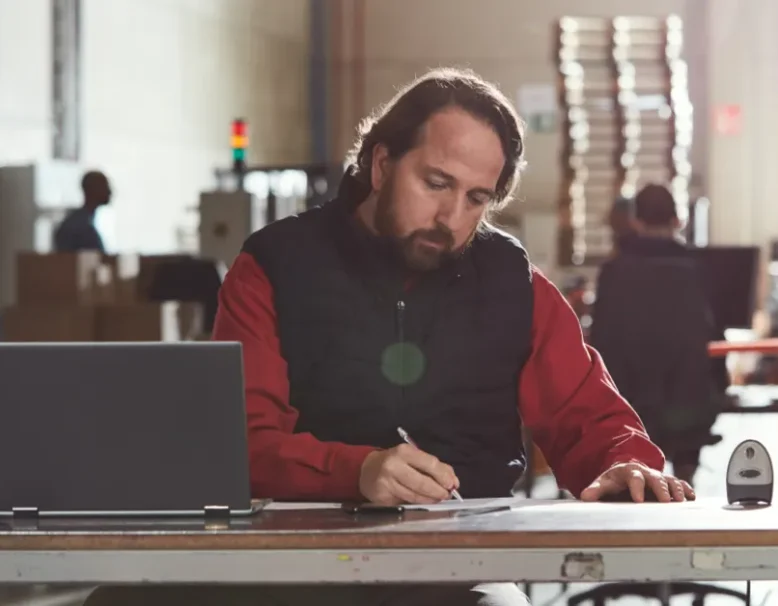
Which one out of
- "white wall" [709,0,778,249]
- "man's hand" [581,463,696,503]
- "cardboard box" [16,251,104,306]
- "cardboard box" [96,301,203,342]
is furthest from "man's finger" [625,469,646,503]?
"white wall" [709,0,778,249]

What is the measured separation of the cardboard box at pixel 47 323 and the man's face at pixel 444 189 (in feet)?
Answer: 11.9

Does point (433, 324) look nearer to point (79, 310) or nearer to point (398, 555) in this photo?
point (398, 555)

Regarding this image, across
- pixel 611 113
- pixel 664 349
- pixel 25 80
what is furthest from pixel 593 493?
pixel 611 113

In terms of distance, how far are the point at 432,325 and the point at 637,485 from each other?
49cm

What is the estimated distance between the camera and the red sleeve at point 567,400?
2.19 meters

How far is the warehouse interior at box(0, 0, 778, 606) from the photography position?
Result: 5801 mm

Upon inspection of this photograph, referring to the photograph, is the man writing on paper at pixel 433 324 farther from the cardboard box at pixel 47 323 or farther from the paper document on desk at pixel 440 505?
the cardboard box at pixel 47 323

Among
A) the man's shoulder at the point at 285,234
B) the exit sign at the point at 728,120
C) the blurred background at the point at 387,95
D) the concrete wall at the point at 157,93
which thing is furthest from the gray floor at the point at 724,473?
the exit sign at the point at 728,120

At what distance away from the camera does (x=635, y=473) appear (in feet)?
6.17

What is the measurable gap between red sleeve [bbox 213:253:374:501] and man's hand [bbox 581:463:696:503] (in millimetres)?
325

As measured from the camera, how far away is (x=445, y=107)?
2.27 metres

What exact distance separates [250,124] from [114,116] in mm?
2815

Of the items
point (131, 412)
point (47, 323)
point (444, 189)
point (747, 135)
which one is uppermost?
point (747, 135)

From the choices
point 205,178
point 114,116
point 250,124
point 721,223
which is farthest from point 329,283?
point 721,223
